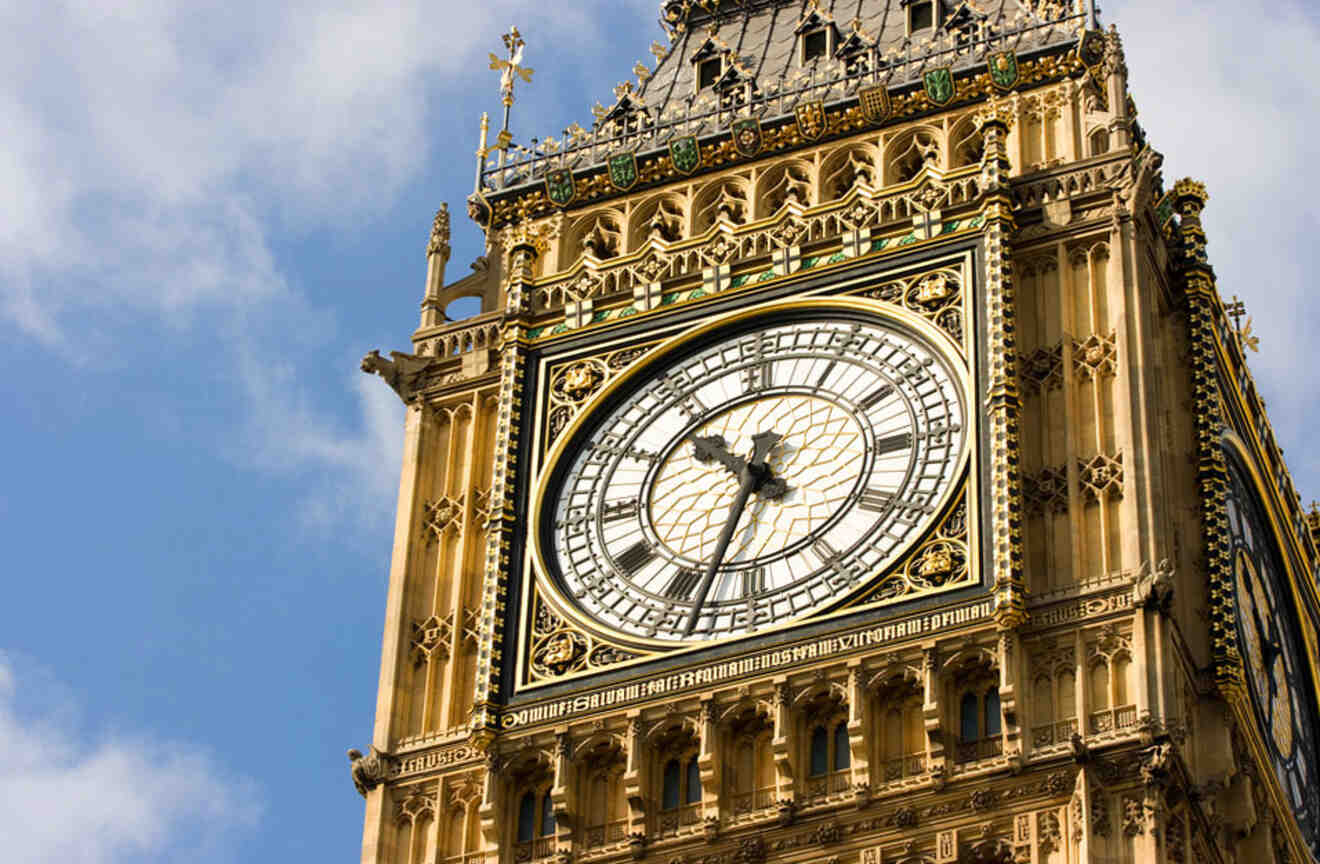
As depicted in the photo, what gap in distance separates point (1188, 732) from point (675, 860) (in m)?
4.25

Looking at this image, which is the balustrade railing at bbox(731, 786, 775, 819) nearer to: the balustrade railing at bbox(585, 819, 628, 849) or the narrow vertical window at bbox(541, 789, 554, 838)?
the balustrade railing at bbox(585, 819, 628, 849)

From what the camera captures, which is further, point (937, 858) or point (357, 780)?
point (357, 780)

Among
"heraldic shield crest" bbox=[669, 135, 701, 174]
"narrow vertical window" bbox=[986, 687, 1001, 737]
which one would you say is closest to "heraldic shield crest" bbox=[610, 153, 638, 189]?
"heraldic shield crest" bbox=[669, 135, 701, 174]

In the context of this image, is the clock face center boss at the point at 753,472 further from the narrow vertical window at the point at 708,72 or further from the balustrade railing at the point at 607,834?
the narrow vertical window at the point at 708,72

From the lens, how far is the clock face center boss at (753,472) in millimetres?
31719

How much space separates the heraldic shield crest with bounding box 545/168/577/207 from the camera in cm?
3703

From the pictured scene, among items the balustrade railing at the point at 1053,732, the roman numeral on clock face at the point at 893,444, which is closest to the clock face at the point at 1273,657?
the balustrade railing at the point at 1053,732

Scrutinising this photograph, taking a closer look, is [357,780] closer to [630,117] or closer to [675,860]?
[675,860]

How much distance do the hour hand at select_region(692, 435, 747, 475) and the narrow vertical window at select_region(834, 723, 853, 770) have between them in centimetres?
316

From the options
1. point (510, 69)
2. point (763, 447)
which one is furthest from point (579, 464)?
point (510, 69)

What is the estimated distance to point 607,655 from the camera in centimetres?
3175

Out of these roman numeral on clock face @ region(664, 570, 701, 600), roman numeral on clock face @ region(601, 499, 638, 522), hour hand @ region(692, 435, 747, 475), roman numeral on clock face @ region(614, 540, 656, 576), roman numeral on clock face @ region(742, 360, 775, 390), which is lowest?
roman numeral on clock face @ region(664, 570, 701, 600)

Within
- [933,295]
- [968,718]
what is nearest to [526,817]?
[968,718]

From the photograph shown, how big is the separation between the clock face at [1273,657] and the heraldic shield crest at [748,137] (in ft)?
18.8
